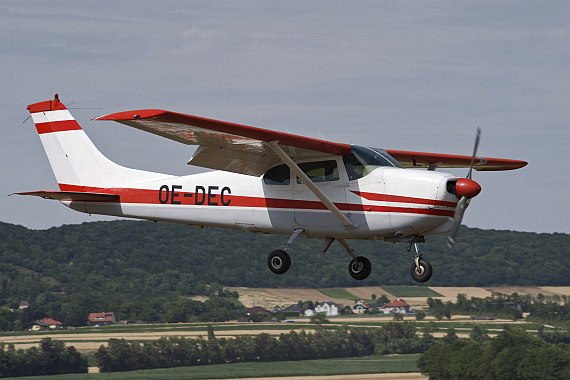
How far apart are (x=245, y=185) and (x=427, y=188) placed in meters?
4.32

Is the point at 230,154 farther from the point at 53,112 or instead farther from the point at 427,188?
the point at 53,112

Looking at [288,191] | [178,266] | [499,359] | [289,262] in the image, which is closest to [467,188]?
[288,191]

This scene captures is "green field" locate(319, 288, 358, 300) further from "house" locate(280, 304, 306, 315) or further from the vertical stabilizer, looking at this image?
the vertical stabilizer

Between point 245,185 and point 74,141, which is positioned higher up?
point 74,141

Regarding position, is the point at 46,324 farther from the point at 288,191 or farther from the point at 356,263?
the point at 288,191

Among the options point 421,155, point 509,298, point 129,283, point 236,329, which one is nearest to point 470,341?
point 509,298

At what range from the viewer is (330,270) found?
163 m

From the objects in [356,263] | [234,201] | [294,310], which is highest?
[234,201]

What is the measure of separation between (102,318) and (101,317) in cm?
19

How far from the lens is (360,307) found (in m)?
143

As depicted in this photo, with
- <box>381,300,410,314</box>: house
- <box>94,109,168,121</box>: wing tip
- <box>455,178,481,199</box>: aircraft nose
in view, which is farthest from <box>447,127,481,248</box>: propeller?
<box>381,300,410,314</box>: house

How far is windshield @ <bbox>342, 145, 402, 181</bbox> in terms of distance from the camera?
18.5 metres

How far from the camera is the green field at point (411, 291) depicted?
14212 centimetres

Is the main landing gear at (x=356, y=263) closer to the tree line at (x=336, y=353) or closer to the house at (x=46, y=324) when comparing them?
the tree line at (x=336, y=353)
